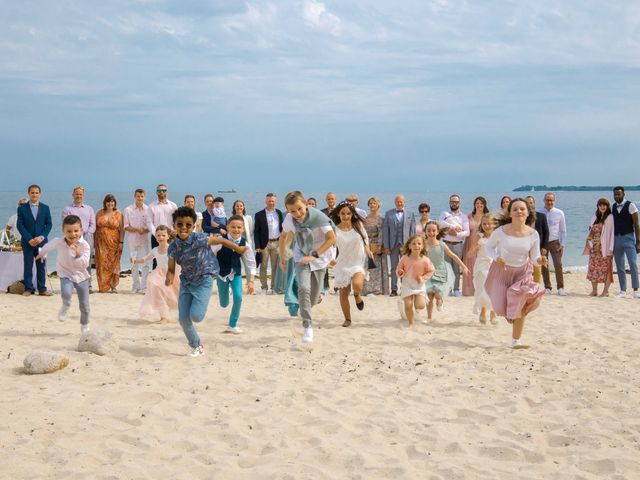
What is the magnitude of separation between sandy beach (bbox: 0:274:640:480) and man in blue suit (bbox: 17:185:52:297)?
3.93 metres

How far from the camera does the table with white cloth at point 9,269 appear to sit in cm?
1327

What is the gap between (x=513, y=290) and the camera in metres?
7.77

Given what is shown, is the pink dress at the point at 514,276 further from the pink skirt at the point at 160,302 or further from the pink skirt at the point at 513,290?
the pink skirt at the point at 160,302

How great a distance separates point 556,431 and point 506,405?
0.68m

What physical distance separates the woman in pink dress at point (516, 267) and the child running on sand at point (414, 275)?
1.56m

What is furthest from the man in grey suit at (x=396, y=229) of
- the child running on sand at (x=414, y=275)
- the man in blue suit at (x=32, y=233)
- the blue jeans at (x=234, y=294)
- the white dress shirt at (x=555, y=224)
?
the man in blue suit at (x=32, y=233)

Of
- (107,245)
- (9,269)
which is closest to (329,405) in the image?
(107,245)

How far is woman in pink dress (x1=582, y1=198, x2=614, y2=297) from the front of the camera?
1341cm

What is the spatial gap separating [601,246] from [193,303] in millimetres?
9281

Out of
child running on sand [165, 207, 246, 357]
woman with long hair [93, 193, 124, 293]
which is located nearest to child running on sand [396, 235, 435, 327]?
child running on sand [165, 207, 246, 357]

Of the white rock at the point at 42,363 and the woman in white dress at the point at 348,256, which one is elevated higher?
the woman in white dress at the point at 348,256

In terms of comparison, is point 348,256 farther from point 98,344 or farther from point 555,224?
point 555,224

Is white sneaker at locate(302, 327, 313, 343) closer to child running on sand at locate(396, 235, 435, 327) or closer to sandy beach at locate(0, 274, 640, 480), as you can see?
sandy beach at locate(0, 274, 640, 480)

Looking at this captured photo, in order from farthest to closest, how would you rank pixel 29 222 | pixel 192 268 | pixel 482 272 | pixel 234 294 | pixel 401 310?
pixel 29 222, pixel 482 272, pixel 401 310, pixel 234 294, pixel 192 268
